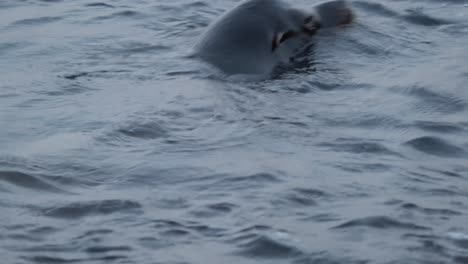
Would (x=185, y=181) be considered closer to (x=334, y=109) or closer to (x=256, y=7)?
(x=334, y=109)

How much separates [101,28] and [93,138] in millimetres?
2900

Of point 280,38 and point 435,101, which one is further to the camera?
point 280,38

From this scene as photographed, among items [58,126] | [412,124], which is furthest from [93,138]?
[412,124]

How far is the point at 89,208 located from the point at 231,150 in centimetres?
107

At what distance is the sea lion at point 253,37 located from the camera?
7.05 metres

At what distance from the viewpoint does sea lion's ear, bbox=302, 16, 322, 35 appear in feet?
25.7

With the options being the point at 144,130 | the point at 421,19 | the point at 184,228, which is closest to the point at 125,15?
the point at 421,19

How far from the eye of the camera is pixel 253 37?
719 centimetres

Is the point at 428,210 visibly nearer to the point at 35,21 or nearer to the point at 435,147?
the point at 435,147

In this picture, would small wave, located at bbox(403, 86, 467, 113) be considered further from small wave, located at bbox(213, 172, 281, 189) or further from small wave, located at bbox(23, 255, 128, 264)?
small wave, located at bbox(23, 255, 128, 264)

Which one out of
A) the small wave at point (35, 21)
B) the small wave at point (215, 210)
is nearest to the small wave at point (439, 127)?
the small wave at point (215, 210)

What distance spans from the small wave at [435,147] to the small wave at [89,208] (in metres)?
1.74

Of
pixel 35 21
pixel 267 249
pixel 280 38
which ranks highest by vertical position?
pixel 280 38

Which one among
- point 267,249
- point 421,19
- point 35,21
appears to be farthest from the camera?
point 35,21
